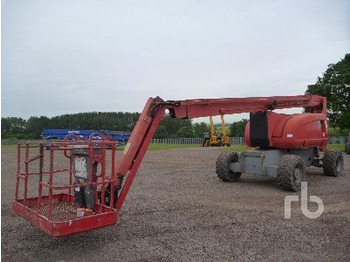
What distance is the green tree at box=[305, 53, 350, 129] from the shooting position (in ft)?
85.9

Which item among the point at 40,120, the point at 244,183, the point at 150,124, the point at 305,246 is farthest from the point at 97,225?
the point at 40,120

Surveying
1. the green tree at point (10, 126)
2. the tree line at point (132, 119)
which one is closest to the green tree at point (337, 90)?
the tree line at point (132, 119)

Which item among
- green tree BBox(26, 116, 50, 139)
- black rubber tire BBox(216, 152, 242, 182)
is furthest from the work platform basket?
green tree BBox(26, 116, 50, 139)

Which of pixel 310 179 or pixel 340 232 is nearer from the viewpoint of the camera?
pixel 340 232

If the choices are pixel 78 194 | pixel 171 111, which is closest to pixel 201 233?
pixel 78 194

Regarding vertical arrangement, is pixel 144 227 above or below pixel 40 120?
below

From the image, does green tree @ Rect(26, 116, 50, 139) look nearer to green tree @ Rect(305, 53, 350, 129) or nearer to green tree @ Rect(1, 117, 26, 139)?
green tree @ Rect(1, 117, 26, 139)

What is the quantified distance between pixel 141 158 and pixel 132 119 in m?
33.3

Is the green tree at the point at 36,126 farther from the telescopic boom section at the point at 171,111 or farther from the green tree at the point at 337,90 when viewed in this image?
the telescopic boom section at the point at 171,111

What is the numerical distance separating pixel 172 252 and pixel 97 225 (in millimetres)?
1132

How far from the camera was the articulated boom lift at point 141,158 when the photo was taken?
528cm

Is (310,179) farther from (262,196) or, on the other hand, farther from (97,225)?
(97,225)

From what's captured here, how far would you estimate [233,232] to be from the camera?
19.8 ft

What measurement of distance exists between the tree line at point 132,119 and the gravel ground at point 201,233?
391 centimetres
